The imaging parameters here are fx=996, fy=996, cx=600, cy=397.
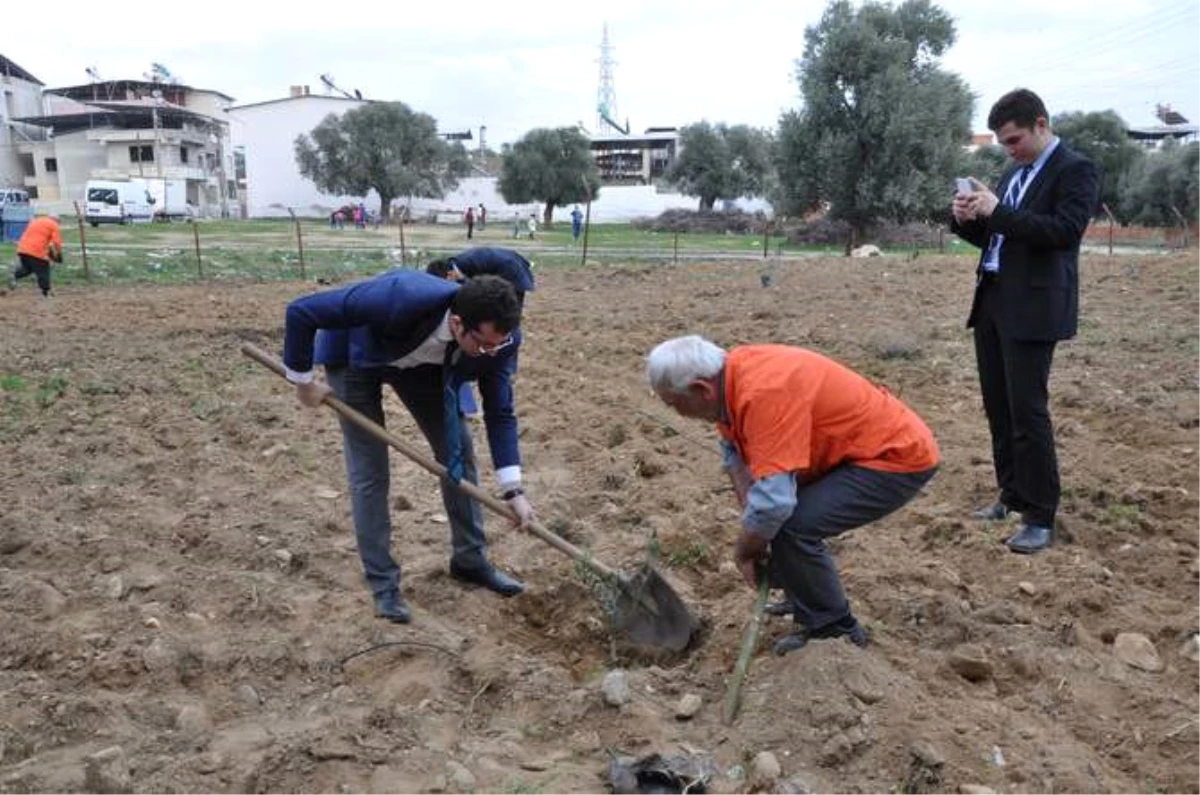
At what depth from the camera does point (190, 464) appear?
599 cm

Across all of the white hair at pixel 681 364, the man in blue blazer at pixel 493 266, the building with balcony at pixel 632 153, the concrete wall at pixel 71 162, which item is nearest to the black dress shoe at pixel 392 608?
the man in blue blazer at pixel 493 266

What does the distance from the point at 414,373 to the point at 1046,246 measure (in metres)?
2.70

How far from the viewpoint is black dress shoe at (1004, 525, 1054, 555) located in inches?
171

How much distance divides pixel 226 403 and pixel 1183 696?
630cm

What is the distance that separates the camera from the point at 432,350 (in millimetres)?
3762

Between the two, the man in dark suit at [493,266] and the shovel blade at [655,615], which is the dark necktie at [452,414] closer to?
the man in dark suit at [493,266]

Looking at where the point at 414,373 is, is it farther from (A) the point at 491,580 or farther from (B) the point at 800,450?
(B) the point at 800,450

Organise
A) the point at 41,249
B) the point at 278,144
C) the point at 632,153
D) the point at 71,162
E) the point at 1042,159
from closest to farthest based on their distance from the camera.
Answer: the point at 1042,159, the point at 41,249, the point at 71,162, the point at 278,144, the point at 632,153

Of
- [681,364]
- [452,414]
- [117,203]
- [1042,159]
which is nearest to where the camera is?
[681,364]

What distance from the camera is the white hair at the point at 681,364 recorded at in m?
3.01

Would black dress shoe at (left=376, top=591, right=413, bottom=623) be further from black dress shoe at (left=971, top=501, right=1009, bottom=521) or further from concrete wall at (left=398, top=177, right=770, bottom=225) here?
concrete wall at (left=398, top=177, right=770, bottom=225)

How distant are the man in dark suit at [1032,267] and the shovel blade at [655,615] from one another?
157cm

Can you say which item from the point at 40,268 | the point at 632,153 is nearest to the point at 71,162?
the point at 632,153

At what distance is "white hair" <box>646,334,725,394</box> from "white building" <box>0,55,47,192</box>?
7769 centimetres
